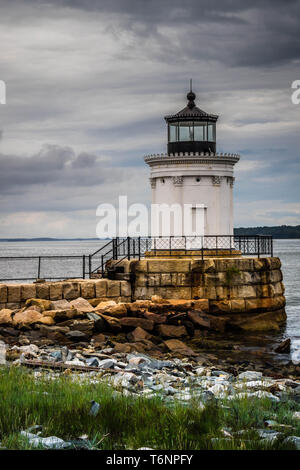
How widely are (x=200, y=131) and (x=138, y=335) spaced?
10.1m

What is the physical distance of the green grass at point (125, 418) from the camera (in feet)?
Result: 18.4

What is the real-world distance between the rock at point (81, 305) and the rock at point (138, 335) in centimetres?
190

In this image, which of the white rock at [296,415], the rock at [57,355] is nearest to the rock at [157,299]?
the rock at [57,355]

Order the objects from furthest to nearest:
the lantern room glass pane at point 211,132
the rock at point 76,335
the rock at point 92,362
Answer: the lantern room glass pane at point 211,132, the rock at point 76,335, the rock at point 92,362

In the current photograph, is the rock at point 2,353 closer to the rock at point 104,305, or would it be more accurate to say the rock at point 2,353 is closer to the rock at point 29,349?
the rock at point 29,349

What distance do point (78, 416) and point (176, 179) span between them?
17.3m

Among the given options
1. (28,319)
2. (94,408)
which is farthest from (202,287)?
(94,408)

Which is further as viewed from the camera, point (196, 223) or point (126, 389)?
point (196, 223)

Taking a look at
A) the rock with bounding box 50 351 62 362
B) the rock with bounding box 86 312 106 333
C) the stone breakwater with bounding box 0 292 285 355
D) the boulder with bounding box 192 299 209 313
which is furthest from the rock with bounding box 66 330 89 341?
the boulder with bounding box 192 299 209 313

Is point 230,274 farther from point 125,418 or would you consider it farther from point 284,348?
point 125,418

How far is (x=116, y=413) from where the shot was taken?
6.32 meters

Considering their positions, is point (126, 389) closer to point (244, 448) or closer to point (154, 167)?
point (244, 448)
